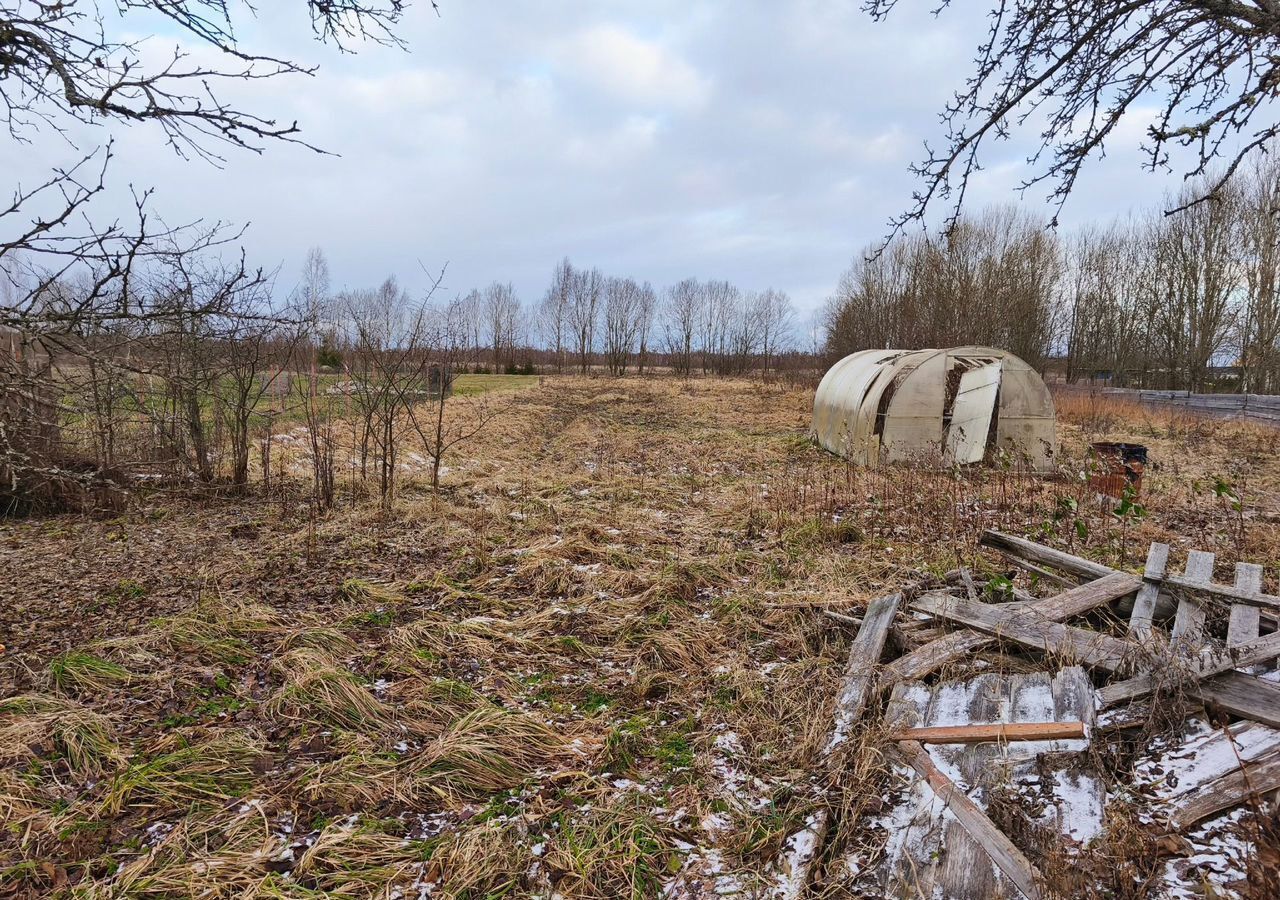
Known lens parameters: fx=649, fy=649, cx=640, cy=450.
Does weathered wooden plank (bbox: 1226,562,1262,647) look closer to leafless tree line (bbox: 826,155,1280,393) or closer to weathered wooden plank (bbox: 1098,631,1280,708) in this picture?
weathered wooden plank (bbox: 1098,631,1280,708)

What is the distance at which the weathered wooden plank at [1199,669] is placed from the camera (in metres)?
3.12

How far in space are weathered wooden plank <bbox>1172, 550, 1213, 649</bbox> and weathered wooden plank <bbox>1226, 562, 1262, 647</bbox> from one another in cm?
13

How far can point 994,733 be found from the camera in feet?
10.0

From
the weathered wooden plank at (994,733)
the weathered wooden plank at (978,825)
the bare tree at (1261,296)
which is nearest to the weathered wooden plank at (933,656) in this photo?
the weathered wooden plank at (994,733)

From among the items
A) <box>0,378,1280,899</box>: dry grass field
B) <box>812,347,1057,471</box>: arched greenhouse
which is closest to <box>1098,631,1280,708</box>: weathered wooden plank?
<box>0,378,1280,899</box>: dry grass field

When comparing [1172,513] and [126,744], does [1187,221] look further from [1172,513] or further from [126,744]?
[126,744]

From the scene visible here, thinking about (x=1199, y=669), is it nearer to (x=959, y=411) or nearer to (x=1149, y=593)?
(x=1149, y=593)

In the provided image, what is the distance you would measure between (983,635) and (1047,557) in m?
1.31

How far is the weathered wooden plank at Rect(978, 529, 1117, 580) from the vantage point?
4539mm

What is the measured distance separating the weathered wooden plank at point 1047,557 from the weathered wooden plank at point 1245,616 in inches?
26.2

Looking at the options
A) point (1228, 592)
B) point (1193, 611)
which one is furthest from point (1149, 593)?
point (1228, 592)

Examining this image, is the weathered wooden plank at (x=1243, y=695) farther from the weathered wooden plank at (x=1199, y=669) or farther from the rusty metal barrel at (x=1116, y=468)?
the rusty metal barrel at (x=1116, y=468)

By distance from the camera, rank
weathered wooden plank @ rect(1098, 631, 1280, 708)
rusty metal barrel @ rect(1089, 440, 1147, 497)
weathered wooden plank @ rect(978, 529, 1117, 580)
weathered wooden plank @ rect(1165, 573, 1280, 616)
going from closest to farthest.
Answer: weathered wooden plank @ rect(1098, 631, 1280, 708) → weathered wooden plank @ rect(1165, 573, 1280, 616) → weathered wooden plank @ rect(978, 529, 1117, 580) → rusty metal barrel @ rect(1089, 440, 1147, 497)

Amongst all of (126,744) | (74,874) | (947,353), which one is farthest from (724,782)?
(947,353)
